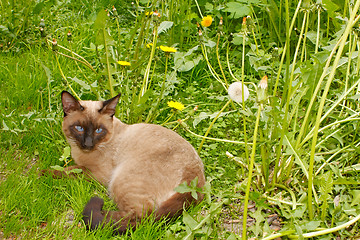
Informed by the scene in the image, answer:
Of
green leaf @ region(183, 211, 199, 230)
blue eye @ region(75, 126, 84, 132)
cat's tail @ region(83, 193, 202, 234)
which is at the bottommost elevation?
cat's tail @ region(83, 193, 202, 234)

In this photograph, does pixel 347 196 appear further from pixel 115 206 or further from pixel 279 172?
pixel 115 206

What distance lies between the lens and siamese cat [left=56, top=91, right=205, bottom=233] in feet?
8.02

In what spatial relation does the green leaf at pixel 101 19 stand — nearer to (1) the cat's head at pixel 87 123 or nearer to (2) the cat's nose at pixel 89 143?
(1) the cat's head at pixel 87 123

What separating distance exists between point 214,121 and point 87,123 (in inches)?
34.4

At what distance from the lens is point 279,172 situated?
110 inches

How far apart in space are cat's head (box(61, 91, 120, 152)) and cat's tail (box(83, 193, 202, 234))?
19.9 inches

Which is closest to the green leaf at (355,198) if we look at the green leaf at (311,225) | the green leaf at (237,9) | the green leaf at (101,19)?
the green leaf at (311,225)

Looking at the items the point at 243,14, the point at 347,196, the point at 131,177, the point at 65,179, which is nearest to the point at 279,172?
the point at 347,196

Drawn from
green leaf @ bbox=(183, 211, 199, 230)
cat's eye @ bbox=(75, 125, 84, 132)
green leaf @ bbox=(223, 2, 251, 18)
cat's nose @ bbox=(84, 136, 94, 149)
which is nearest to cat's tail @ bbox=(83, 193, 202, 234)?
green leaf @ bbox=(183, 211, 199, 230)

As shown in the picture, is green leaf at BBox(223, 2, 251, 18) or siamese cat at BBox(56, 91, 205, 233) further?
green leaf at BBox(223, 2, 251, 18)

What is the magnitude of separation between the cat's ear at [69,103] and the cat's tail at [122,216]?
2.29 feet

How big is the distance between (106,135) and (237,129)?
107cm

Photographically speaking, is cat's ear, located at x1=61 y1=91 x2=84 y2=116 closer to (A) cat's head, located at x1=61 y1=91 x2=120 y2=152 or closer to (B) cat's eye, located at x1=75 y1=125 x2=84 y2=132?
(A) cat's head, located at x1=61 y1=91 x2=120 y2=152

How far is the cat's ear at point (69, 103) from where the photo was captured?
9.07ft
